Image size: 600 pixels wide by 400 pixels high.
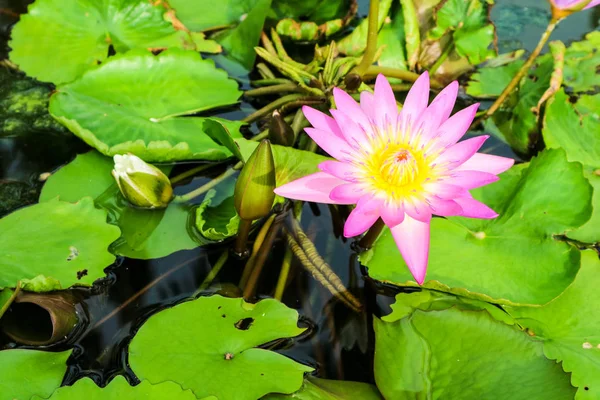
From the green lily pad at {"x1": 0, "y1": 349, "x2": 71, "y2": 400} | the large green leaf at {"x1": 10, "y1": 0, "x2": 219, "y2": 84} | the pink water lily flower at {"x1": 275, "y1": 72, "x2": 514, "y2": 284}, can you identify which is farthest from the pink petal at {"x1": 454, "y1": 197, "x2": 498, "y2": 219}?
the large green leaf at {"x1": 10, "y1": 0, "x2": 219, "y2": 84}

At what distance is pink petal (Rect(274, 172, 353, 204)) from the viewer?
1.51m

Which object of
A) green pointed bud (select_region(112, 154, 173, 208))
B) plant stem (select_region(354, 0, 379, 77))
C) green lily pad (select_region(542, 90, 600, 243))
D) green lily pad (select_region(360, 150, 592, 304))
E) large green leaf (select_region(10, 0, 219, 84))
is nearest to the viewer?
green lily pad (select_region(360, 150, 592, 304))

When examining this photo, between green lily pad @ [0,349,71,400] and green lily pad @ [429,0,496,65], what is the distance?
2343mm

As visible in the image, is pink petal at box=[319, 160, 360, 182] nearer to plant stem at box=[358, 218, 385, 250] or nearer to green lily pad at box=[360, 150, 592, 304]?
plant stem at box=[358, 218, 385, 250]

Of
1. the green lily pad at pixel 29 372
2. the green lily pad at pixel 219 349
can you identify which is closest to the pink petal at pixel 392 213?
the green lily pad at pixel 219 349

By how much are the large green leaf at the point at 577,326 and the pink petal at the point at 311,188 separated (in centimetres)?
76

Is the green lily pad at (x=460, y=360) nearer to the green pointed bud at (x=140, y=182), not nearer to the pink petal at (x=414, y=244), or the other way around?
the pink petal at (x=414, y=244)

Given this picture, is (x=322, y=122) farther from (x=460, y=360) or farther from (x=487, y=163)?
(x=460, y=360)

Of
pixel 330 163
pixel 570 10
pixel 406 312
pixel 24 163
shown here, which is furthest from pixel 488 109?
pixel 24 163

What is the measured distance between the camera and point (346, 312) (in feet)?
6.07

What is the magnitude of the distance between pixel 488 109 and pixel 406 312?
1.39 metres

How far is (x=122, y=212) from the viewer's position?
202 centimetres

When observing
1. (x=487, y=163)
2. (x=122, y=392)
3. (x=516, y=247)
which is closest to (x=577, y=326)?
(x=516, y=247)

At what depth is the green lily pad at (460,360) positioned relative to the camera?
1.41 meters
